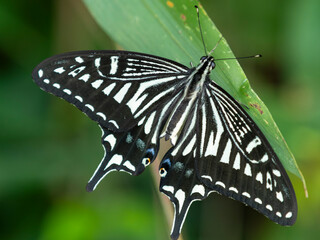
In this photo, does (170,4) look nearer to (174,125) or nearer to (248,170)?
(174,125)

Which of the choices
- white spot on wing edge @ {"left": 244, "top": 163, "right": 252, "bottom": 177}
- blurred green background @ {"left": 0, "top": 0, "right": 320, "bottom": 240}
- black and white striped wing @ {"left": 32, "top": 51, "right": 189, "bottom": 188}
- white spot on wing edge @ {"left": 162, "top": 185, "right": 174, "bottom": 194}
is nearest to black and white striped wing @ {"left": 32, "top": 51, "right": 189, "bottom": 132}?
black and white striped wing @ {"left": 32, "top": 51, "right": 189, "bottom": 188}

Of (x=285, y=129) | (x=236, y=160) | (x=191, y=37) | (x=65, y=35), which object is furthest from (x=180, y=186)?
(x=65, y=35)

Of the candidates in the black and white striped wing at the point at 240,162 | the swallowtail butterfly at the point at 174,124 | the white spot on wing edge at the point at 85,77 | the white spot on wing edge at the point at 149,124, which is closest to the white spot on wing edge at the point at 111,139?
the swallowtail butterfly at the point at 174,124

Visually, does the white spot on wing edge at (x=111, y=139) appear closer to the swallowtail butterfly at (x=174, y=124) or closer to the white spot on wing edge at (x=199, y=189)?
the swallowtail butterfly at (x=174, y=124)

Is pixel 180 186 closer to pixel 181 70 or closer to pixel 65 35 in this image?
pixel 181 70

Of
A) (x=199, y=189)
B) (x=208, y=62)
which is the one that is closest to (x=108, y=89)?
(x=208, y=62)

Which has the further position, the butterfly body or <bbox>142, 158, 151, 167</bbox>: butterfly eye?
<bbox>142, 158, 151, 167</bbox>: butterfly eye

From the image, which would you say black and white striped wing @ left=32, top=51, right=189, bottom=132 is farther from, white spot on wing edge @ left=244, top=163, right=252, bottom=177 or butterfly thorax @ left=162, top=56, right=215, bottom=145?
white spot on wing edge @ left=244, top=163, right=252, bottom=177
